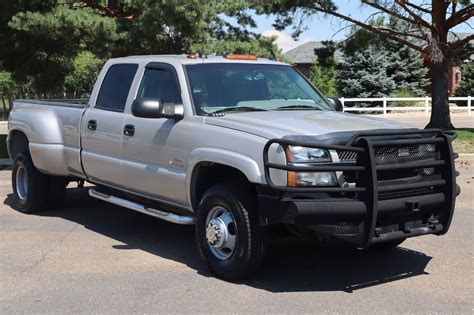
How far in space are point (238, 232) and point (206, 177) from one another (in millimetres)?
753

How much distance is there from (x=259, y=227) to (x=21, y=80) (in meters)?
13.3

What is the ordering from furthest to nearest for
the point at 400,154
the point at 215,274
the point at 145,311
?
1. the point at 215,274
2. the point at 400,154
3. the point at 145,311

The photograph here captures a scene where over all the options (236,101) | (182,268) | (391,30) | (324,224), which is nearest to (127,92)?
(236,101)

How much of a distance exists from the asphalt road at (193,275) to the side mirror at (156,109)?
4.59 ft

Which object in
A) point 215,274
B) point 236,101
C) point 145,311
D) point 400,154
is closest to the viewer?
point 145,311

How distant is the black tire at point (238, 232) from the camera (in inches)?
202

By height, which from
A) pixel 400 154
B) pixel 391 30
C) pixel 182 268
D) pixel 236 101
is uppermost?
pixel 391 30

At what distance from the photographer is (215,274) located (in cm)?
552

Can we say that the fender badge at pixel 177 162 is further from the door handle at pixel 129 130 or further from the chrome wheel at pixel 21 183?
the chrome wheel at pixel 21 183

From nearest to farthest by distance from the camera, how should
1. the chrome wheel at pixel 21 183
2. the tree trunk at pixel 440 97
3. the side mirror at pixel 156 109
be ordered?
1. the side mirror at pixel 156 109
2. the chrome wheel at pixel 21 183
3. the tree trunk at pixel 440 97

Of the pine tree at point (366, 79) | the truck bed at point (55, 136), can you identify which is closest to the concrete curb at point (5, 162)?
the truck bed at point (55, 136)

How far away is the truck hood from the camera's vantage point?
16.7ft

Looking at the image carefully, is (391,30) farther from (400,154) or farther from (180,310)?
(180,310)

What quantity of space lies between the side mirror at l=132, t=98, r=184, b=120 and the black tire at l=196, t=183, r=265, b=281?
0.84 metres
